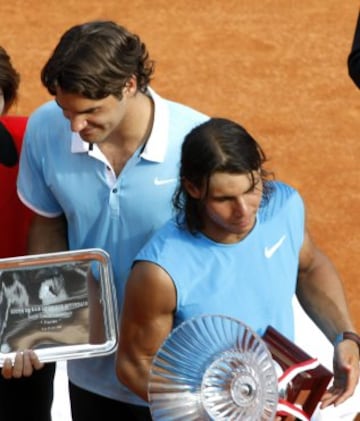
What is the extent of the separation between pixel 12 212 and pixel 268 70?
4.97 metres

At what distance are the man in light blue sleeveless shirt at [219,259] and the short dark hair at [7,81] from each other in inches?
28.8

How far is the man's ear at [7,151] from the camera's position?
3.26 m

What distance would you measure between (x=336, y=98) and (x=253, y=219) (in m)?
5.08

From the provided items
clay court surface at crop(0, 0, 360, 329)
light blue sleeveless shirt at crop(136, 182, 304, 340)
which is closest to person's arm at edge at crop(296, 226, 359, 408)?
light blue sleeveless shirt at crop(136, 182, 304, 340)

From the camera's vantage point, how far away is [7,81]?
10.5 feet

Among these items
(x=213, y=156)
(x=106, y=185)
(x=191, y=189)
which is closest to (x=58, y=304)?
(x=106, y=185)

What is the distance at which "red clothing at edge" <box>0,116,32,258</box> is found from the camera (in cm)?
329

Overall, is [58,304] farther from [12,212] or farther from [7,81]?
[7,81]

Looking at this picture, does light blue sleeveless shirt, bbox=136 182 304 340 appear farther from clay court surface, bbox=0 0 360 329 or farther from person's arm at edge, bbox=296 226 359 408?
clay court surface, bbox=0 0 360 329

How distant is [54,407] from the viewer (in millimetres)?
4223

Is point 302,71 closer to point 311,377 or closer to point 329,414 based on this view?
point 329,414

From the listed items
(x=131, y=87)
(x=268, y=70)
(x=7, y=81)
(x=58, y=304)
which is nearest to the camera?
(x=58, y=304)

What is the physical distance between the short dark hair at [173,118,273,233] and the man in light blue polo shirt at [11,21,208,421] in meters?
0.26

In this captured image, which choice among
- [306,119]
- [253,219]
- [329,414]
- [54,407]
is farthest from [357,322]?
[253,219]
